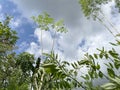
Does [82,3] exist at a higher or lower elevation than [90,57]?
higher

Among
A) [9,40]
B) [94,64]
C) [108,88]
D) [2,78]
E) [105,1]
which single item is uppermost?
[105,1]

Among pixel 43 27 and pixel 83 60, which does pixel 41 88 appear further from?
pixel 83 60

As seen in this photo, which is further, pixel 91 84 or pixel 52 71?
pixel 91 84

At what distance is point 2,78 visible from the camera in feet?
97.9

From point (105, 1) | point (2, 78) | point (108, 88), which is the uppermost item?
point (105, 1)

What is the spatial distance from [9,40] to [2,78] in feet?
21.7

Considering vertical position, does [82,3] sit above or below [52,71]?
above

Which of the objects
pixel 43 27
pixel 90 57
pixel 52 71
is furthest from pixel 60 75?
pixel 43 27

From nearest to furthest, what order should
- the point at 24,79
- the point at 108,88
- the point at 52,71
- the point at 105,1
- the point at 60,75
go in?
the point at 108,88 → the point at 52,71 → the point at 60,75 → the point at 105,1 → the point at 24,79

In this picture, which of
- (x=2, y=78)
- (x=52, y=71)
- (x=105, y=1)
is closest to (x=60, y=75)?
(x=52, y=71)

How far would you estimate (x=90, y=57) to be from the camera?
138cm

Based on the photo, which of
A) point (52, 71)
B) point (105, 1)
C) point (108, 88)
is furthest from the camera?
point (105, 1)

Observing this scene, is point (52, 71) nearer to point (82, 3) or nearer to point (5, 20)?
point (82, 3)

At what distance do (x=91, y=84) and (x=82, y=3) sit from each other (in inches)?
876
